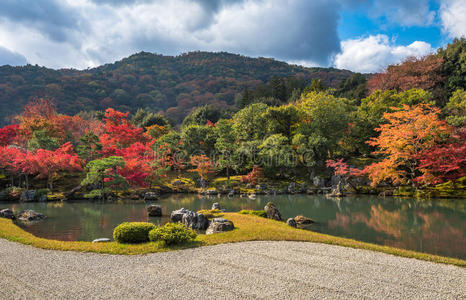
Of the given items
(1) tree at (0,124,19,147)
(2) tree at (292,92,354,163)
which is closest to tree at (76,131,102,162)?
(1) tree at (0,124,19,147)

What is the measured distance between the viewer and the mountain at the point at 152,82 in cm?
7812

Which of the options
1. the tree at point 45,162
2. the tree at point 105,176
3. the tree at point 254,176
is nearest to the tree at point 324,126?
the tree at point 254,176

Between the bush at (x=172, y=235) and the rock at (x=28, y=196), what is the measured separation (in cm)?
2324

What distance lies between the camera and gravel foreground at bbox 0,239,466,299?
234 inches

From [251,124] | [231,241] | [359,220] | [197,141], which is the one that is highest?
[251,124]

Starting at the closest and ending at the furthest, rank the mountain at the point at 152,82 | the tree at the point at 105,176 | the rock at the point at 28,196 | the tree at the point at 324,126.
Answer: the tree at the point at 105,176 < the rock at the point at 28,196 < the tree at the point at 324,126 < the mountain at the point at 152,82

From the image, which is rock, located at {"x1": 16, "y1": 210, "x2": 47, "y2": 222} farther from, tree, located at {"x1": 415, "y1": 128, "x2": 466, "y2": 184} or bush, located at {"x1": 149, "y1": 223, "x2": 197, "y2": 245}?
tree, located at {"x1": 415, "y1": 128, "x2": 466, "y2": 184}

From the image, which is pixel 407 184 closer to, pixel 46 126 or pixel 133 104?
pixel 46 126

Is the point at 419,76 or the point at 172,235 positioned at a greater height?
the point at 419,76

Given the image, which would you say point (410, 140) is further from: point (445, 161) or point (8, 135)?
point (8, 135)

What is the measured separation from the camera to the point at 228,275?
695 cm

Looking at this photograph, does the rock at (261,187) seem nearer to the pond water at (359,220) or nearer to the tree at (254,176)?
the tree at (254,176)

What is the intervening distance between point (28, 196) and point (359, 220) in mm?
29631

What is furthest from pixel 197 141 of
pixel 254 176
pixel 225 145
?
pixel 254 176
